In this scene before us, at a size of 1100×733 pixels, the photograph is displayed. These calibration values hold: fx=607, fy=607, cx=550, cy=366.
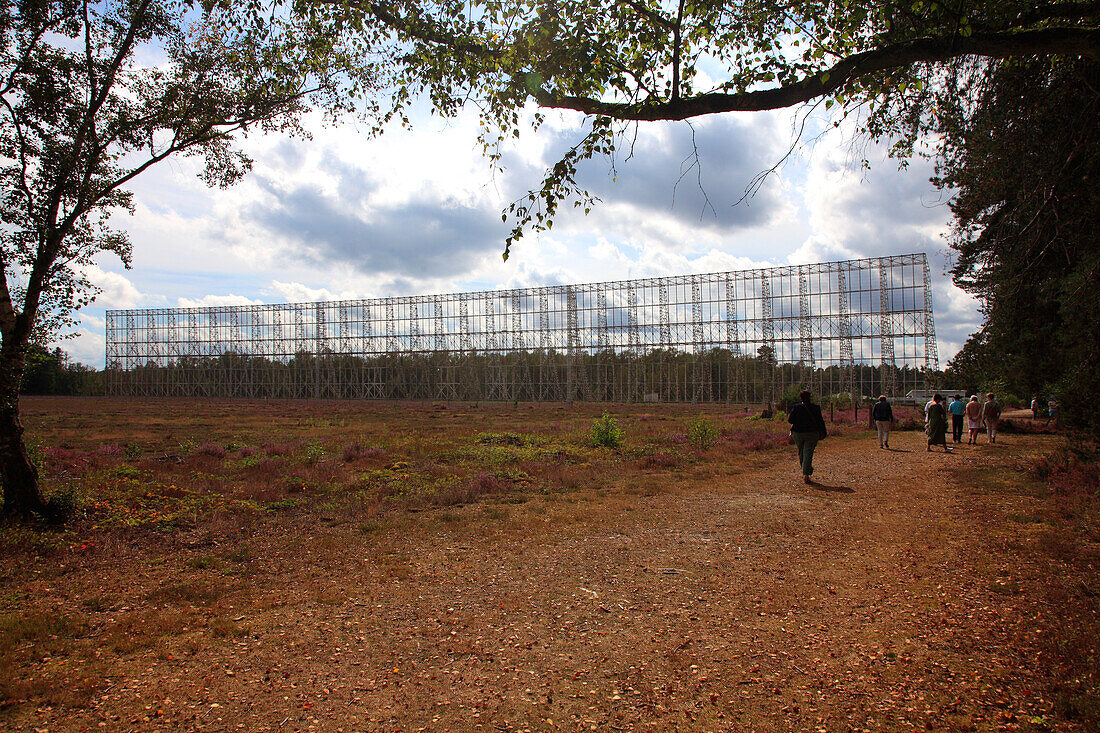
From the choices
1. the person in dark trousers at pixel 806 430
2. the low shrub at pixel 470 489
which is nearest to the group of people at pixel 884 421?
the person in dark trousers at pixel 806 430

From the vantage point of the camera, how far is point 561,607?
481cm

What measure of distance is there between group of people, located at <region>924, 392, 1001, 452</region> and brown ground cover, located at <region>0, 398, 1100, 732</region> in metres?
4.67

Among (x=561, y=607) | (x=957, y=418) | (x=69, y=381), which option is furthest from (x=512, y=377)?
(x=69, y=381)

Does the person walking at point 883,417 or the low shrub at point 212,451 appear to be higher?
the person walking at point 883,417

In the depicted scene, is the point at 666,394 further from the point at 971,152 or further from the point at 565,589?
the point at 565,589

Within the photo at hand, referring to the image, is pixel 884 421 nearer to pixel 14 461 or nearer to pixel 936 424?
pixel 936 424

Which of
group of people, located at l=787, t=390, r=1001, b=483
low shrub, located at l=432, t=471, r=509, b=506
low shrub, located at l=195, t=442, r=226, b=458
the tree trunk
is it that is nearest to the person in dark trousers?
group of people, located at l=787, t=390, r=1001, b=483

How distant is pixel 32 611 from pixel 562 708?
4404 mm

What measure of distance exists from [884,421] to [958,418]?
12.6 ft

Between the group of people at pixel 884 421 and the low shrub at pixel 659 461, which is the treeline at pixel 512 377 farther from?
the low shrub at pixel 659 461

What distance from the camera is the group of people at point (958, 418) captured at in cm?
1479

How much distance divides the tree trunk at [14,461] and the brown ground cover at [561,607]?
0.38 m

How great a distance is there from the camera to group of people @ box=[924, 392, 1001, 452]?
14789mm

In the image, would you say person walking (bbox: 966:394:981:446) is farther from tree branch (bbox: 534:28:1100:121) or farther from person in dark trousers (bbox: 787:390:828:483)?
tree branch (bbox: 534:28:1100:121)
